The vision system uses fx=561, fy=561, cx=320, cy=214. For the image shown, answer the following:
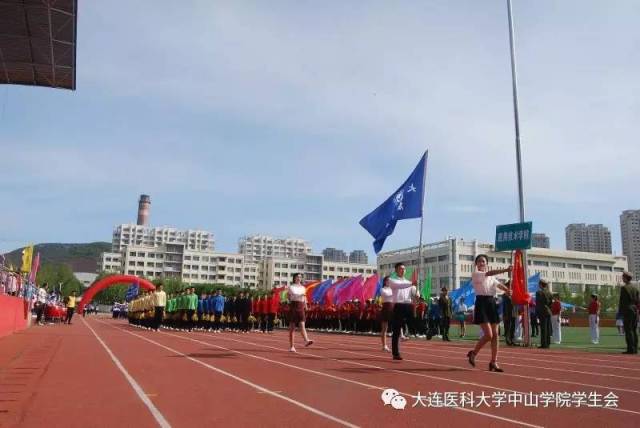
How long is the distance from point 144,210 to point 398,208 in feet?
550

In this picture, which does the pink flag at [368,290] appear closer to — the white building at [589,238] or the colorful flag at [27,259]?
the colorful flag at [27,259]

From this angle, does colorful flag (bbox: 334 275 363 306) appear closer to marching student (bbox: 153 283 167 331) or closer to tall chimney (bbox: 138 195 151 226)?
marching student (bbox: 153 283 167 331)

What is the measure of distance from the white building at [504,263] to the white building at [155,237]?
76.7 metres

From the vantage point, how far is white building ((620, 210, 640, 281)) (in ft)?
461

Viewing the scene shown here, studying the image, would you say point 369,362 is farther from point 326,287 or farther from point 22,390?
point 326,287

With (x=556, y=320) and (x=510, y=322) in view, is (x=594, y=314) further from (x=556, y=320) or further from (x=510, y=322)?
(x=510, y=322)

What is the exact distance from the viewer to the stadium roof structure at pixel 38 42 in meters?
12.9

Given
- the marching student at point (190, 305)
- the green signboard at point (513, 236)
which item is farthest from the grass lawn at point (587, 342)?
the marching student at point (190, 305)

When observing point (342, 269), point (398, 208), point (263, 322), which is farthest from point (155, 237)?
point (398, 208)

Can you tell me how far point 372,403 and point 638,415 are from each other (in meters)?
2.35

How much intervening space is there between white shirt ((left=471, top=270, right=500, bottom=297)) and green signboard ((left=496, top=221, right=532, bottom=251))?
7661 millimetres

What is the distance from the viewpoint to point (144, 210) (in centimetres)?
17725

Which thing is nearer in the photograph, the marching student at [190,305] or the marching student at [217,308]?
the marching student at [190,305]

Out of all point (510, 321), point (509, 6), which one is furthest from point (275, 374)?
point (509, 6)
